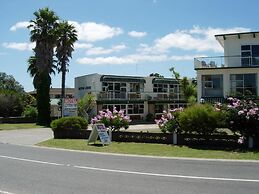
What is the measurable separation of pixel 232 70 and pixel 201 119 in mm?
17639

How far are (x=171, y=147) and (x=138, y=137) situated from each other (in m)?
3.40

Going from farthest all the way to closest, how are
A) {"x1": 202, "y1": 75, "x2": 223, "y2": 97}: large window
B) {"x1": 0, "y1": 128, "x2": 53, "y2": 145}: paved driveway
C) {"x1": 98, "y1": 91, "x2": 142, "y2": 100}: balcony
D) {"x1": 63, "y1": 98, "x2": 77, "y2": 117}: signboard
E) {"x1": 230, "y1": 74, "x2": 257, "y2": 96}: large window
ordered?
{"x1": 98, "y1": 91, "x2": 142, "y2": 100}: balcony < {"x1": 202, "y1": 75, "x2": 223, "y2": 97}: large window < {"x1": 230, "y1": 74, "x2": 257, "y2": 96}: large window < {"x1": 63, "y1": 98, "x2": 77, "y2": 117}: signboard < {"x1": 0, "y1": 128, "x2": 53, "y2": 145}: paved driveway

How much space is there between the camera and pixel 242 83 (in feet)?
124

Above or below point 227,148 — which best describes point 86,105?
above

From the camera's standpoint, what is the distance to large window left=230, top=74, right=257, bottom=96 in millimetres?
37250

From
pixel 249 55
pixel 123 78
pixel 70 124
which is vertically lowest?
pixel 70 124

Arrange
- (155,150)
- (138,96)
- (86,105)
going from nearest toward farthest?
(155,150), (86,105), (138,96)

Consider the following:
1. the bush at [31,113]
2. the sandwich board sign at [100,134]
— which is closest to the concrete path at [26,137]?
the sandwich board sign at [100,134]

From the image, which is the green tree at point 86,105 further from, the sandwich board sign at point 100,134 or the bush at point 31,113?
the sandwich board sign at point 100,134

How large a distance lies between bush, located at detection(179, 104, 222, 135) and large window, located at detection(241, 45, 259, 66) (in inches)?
680

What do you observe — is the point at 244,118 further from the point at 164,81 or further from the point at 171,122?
the point at 164,81

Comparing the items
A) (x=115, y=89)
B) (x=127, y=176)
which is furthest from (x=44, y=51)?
(x=127, y=176)

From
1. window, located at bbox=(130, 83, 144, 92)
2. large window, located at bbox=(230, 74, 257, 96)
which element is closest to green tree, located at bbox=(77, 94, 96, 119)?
window, located at bbox=(130, 83, 144, 92)

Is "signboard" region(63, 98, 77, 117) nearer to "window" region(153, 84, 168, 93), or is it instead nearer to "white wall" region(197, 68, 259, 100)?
"white wall" region(197, 68, 259, 100)
